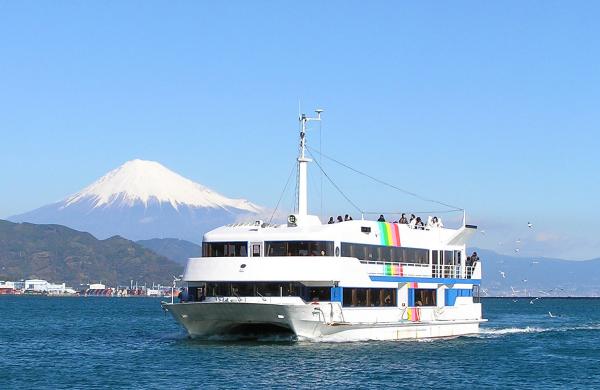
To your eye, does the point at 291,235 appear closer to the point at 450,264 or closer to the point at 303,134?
the point at 303,134

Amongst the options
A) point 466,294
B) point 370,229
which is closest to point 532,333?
point 466,294

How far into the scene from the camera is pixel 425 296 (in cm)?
5700

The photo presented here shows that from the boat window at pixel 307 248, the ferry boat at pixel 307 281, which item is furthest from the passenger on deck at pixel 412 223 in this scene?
the boat window at pixel 307 248

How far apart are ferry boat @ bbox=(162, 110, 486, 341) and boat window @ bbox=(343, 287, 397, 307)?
47mm

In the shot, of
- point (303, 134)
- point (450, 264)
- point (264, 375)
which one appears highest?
point (303, 134)

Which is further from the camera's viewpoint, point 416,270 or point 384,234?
point 416,270

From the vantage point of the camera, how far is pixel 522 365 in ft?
156

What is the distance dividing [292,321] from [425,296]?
11633 mm

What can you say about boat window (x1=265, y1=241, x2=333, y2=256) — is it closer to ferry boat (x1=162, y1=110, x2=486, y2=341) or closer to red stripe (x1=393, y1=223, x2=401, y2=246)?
ferry boat (x1=162, y1=110, x2=486, y2=341)

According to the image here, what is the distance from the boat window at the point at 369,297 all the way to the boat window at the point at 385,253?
1.55 metres

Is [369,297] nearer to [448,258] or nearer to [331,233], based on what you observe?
[331,233]

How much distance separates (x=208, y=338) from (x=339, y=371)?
11.8 m

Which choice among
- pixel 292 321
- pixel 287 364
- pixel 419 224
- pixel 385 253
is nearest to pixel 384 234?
pixel 385 253

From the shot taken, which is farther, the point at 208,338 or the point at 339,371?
the point at 208,338
